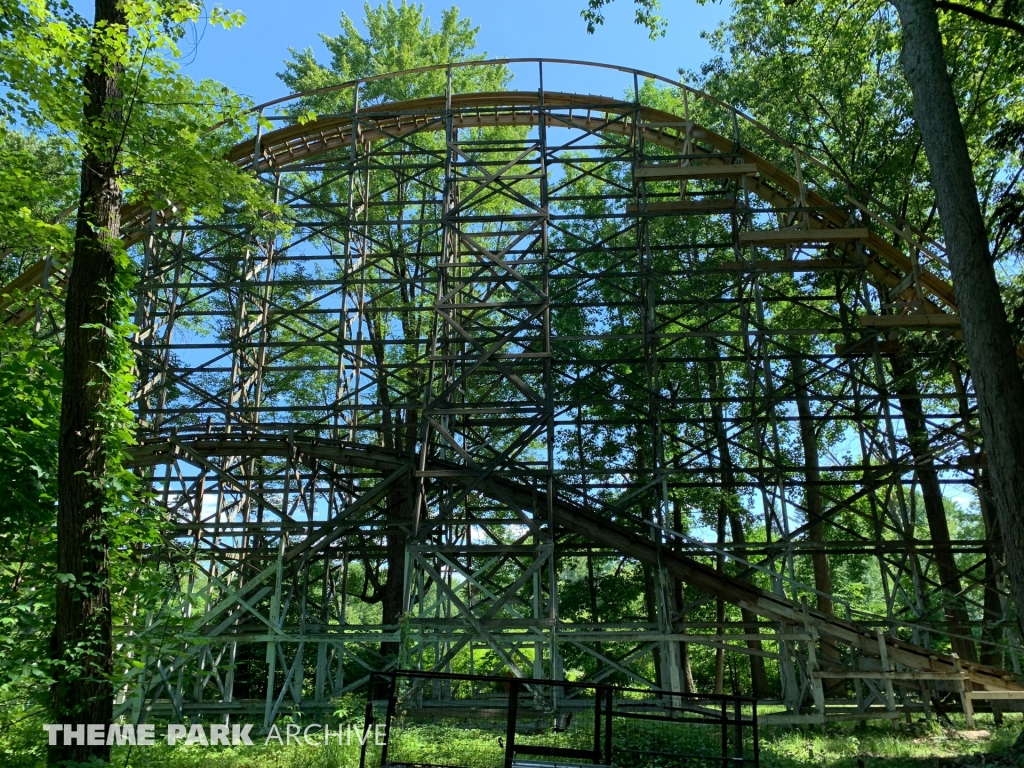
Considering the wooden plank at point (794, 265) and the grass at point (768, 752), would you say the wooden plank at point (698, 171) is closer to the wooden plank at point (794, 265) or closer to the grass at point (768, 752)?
the wooden plank at point (794, 265)

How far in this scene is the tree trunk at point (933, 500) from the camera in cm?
1444

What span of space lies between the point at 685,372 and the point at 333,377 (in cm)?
1023

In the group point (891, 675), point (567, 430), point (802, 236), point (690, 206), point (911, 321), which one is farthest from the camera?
point (567, 430)

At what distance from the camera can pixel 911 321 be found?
14133 mm

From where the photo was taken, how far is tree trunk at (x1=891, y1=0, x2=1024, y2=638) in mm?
7750

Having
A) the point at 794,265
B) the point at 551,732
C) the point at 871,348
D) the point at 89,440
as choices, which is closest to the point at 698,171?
the point at 794,265

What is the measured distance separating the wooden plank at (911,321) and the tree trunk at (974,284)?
5.49m

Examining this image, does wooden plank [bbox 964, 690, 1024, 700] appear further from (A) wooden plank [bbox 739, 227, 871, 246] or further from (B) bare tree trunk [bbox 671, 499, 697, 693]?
(A) wooden plank [bbox 739, 227, 871, 246]

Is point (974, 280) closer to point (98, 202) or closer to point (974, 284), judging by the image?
point (974, 284)

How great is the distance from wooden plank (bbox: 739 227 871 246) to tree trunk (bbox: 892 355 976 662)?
103 inches

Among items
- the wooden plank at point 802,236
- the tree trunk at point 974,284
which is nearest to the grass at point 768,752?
the tree trunk at point 974,284

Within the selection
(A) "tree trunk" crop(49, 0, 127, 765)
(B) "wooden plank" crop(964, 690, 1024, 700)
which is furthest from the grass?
(A) "tree trunk" crop(49, 0, 127, 765)

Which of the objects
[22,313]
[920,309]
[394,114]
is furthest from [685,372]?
[22,313]

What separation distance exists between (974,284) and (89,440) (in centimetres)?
880
